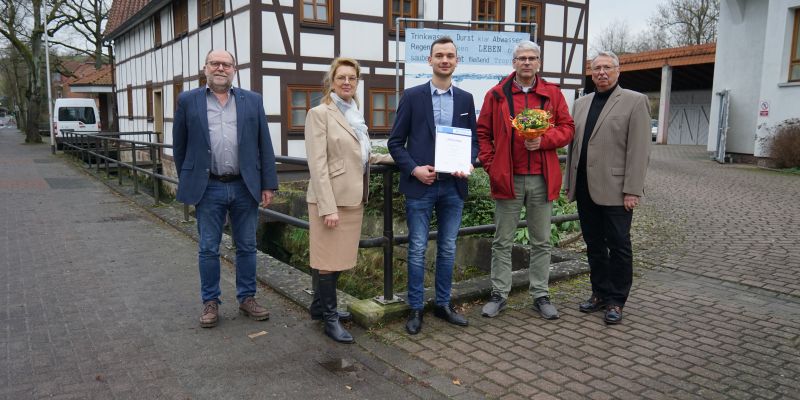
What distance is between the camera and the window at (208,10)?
46.5 feet

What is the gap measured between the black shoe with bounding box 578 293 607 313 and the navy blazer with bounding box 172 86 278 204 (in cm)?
248

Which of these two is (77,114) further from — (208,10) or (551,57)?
(551,57)

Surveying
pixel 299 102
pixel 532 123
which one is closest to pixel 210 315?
pixel 532 123

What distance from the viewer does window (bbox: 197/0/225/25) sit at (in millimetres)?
14162

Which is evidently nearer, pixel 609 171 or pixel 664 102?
pixel 609 171

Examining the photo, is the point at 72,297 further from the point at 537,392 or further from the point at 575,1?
the point at 575,1

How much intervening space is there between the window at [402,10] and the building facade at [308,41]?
1.0 inches

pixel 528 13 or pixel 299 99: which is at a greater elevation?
pixel 528 13

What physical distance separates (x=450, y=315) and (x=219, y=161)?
6.18ft

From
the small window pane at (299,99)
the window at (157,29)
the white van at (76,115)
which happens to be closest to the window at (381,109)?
the small window pane at (299,99)

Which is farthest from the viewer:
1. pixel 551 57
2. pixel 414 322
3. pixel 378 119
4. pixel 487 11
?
pixel 551 57

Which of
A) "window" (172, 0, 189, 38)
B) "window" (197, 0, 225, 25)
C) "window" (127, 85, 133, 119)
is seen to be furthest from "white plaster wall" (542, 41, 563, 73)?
"window" (127, 85, 133, 119)

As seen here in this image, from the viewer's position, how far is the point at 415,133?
12.8 feet

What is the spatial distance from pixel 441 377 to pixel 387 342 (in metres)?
0.61
